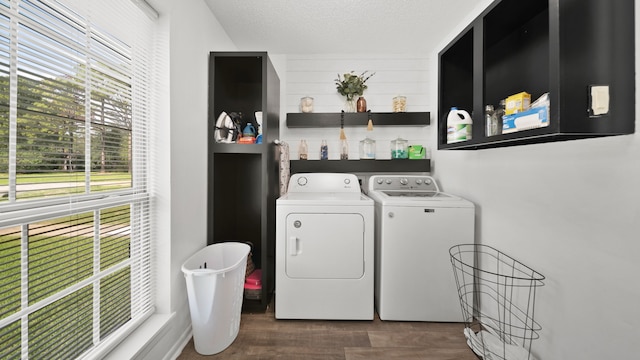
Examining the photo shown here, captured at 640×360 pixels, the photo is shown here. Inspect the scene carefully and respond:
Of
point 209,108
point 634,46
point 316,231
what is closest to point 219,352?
point 316,231

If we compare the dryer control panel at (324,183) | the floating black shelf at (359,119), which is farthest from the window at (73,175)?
the floating black shelf at (359,119)

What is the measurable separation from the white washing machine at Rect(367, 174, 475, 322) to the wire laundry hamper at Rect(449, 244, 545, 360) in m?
0.09

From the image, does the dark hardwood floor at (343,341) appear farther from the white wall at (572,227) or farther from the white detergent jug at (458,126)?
the white detergent jug at (458,126)

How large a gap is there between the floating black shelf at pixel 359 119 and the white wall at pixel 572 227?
672 mm

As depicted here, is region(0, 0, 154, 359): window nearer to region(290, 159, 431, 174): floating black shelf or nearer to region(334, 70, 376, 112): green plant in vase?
region(290, 159, 431, 174): floating black shelf

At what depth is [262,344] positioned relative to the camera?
173cm

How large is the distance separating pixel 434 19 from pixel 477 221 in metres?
1.63

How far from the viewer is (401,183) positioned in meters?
Result: 2.54

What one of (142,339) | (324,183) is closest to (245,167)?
(324,183)

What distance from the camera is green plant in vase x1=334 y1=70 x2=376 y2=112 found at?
2.76m

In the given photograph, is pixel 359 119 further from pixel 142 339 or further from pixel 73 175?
pixel 142 339

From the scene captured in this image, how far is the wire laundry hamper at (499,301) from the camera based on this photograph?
4.99ft

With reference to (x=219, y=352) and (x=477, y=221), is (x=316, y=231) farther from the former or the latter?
(x=477, y=221)

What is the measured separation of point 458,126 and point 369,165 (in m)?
1.21
